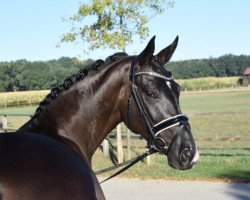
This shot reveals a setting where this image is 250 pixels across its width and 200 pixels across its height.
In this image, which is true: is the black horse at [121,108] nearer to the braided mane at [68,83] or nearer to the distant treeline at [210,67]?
the braided mane at [68,83]

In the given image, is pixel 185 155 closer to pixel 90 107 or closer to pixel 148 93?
pixel 148 93

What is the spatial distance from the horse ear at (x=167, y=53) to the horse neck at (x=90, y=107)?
269mm

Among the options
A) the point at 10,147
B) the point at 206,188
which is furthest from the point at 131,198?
the point at 10,147

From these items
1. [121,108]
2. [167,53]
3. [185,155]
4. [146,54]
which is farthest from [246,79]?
[185,155]

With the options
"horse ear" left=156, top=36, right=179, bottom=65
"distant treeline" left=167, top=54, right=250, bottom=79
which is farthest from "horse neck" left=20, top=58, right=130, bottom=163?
"distant treeline" left=167, top=54, right=250, bottom=79

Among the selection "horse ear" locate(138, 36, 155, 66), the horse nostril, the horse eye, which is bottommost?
the horse nostril

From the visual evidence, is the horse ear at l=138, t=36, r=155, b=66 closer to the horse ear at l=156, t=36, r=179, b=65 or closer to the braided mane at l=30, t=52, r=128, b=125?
the horse ear at l=156, t=36, r=179, b=65

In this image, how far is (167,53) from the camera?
3.34 metres

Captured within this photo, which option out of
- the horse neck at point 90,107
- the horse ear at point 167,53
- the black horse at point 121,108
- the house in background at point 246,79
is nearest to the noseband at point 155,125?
the black horse at point 121,108

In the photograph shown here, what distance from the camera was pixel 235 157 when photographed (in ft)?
39.3

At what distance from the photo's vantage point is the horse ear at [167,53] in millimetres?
3311

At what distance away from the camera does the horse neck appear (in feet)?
10.2

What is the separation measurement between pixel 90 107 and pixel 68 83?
0.24 metres

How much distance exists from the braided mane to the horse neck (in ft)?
0.10
